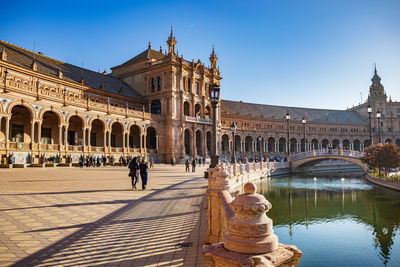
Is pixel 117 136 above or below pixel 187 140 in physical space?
above

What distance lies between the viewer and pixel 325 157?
38.4 m

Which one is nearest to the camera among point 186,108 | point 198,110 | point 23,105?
point 23,105

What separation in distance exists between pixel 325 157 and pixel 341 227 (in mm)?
28846

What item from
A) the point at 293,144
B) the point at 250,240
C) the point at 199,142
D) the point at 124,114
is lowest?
the point at 250,240

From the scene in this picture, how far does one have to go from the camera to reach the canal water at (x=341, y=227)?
8.80m

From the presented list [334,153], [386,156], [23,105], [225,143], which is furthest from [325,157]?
[23,105]

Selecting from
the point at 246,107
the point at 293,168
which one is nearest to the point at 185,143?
the point at 293,168

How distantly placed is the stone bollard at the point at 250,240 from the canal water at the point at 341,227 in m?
6.67

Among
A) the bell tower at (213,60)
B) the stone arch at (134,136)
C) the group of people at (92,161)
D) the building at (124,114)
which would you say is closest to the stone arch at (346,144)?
the building at (124,114)

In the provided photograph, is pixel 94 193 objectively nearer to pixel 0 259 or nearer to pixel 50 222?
pixel 50 222

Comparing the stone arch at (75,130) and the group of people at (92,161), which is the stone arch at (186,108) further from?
the group of people at (92,161)

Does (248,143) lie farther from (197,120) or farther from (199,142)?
(197,120)

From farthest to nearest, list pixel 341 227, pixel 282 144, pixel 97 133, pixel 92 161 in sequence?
pixel 282 144
pixel 97 133
pixel 92 161
pixel 341 227

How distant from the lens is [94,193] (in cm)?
1184
